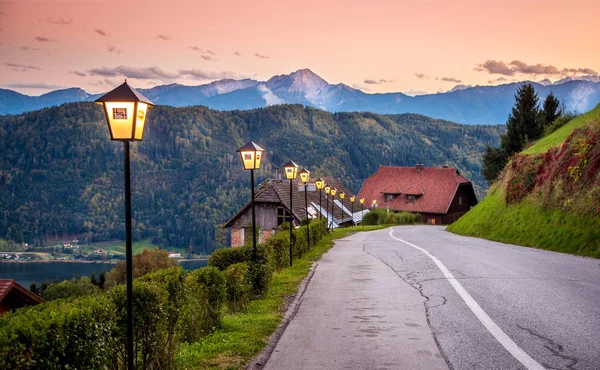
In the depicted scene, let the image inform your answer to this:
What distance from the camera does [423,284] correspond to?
37.6ft

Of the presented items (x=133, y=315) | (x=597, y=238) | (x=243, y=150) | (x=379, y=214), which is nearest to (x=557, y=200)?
(x=597, y=238)

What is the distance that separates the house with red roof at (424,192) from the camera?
67.9 metres

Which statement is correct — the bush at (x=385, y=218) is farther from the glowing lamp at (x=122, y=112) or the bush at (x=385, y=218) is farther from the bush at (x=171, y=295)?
the glowing lamp at (x=122, y=112)

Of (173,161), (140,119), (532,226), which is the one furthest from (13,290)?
(173,161)

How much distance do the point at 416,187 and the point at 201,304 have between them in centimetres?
6551

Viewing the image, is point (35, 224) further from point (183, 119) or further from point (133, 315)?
point (133, 315)

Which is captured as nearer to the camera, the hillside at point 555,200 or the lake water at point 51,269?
the hillside at point 555,200

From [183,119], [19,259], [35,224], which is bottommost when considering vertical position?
[19,259]

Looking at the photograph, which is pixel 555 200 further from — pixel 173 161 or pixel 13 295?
pixel 173 161

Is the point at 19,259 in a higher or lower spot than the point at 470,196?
lower

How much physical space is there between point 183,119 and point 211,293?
161024 millimetres

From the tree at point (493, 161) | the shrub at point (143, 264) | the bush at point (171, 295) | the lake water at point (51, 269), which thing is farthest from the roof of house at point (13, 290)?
the lake water at point (51, 269)

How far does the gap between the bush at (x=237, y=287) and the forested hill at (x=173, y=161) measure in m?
98.8

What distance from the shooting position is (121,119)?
5820 mm
